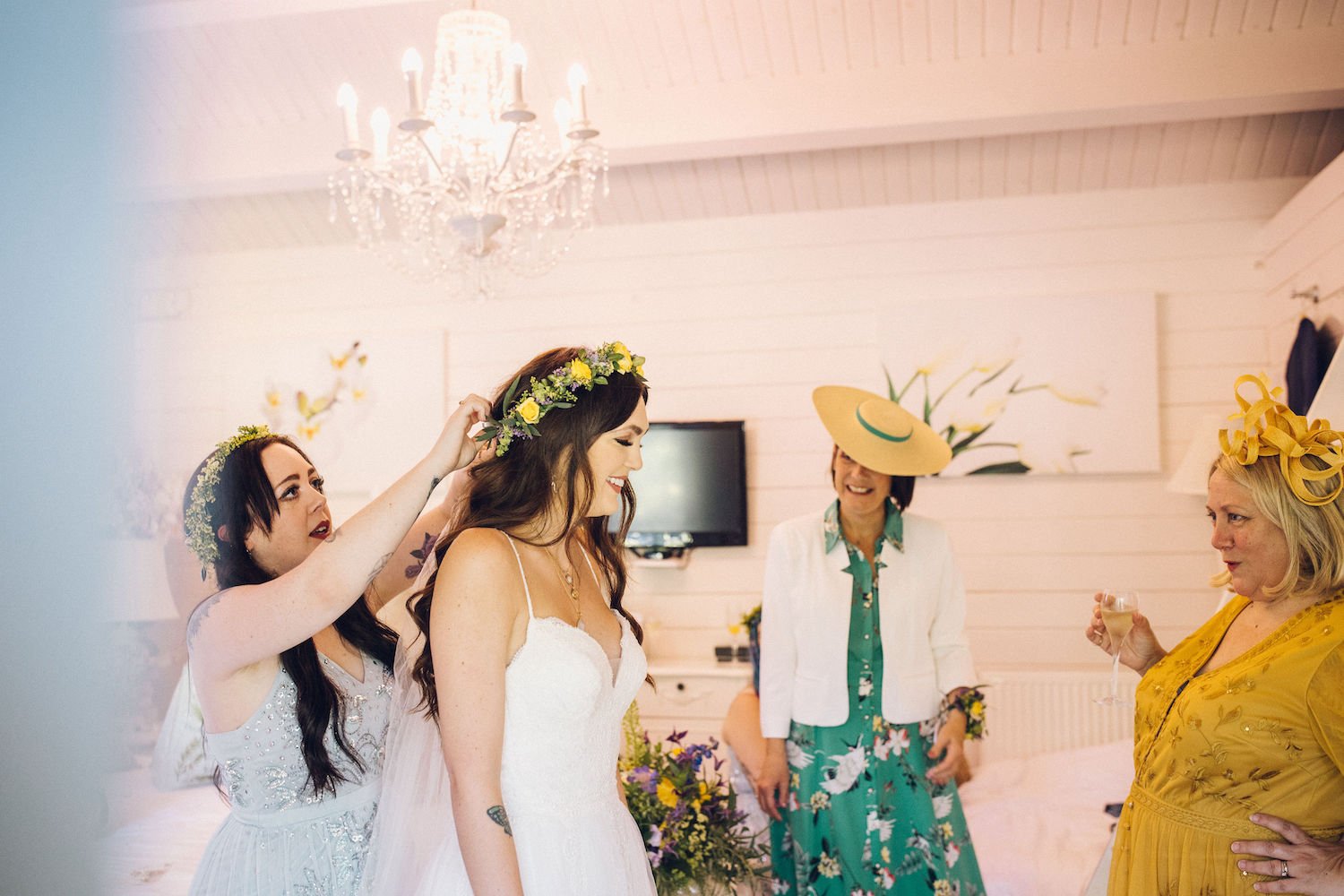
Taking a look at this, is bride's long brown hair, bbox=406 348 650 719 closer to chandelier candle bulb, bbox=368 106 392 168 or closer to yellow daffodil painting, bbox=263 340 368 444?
chandelier candle bulb, bbox=368 106 392 168

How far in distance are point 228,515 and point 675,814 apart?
1.25m

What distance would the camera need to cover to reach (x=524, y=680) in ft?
4.90

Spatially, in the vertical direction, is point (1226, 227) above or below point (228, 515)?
above

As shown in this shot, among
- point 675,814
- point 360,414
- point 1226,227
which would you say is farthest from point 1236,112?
point 360,414

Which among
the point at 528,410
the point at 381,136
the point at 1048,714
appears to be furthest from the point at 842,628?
the point at 1048,714

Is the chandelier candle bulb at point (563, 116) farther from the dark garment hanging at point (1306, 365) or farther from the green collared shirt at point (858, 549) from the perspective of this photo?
the dark garment hanging at point (1306, 365)

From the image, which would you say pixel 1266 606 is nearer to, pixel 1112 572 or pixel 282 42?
pixel 1112 572

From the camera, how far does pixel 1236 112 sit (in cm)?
357

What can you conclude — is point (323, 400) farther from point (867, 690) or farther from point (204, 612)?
point (204, 612)

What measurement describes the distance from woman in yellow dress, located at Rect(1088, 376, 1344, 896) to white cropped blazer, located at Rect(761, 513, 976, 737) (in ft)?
2.57

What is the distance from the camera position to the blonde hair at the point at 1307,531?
1.59 metres

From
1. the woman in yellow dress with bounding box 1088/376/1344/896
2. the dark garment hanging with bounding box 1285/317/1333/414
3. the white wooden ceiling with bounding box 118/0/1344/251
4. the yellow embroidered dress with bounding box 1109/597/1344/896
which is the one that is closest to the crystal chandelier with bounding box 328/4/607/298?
the white wooden ceiling with bounding box 118/0/1344/251

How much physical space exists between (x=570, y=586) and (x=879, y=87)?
2667 millimetres

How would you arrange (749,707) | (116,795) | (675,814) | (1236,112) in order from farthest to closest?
(1236,112) < (749,707) < (675,814) < (116,795)
